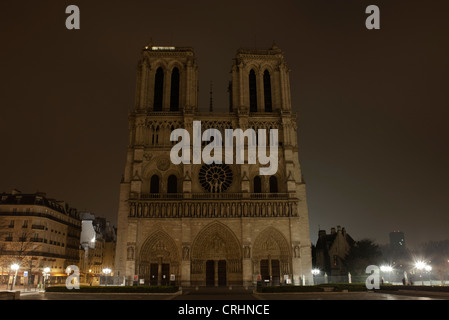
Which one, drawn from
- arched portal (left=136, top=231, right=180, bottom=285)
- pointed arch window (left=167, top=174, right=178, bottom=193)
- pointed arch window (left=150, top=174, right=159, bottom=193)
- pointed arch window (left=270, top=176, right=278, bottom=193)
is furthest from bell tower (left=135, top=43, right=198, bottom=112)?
arched portal (left=136, top=231, right=180, bottom=285)

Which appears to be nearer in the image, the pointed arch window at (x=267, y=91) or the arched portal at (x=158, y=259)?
the arched portal at (x=158, y=259)

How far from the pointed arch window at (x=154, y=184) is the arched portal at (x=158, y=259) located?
16.9 ft

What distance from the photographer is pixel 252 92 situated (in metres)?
49.5

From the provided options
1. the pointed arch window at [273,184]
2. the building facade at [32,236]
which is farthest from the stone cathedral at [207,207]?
the building facade at [32,236]

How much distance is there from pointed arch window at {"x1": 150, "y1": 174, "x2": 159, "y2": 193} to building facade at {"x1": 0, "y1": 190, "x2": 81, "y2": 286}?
13.4m

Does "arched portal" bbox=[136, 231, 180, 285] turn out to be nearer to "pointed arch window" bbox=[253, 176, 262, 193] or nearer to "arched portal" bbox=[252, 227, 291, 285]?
"arched portal" bbox=[252, 227, 291, 285]

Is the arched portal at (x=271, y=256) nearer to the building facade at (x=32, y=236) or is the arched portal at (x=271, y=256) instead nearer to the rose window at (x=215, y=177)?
the rose window at (x=215, y=177)

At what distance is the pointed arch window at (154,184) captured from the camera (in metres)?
44.5

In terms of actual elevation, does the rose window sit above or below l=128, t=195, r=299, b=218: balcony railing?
above

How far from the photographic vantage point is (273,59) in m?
49.8

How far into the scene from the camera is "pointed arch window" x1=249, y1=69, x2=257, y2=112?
48.9 m

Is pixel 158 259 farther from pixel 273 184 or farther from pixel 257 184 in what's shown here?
pixel 273 184

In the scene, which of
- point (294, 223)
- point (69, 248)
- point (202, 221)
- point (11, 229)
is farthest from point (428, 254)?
point (11, 229)

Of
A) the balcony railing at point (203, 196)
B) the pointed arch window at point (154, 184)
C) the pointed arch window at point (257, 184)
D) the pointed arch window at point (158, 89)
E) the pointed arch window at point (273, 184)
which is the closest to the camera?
the balcony railing at point (203, 196)
